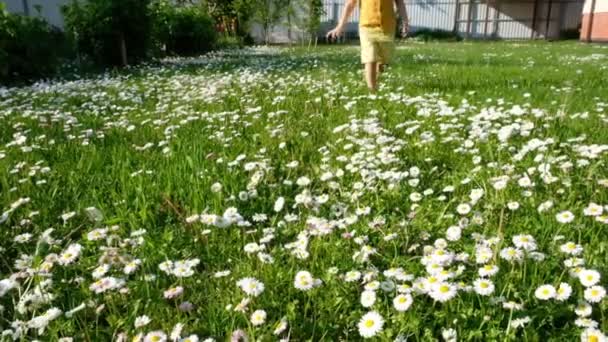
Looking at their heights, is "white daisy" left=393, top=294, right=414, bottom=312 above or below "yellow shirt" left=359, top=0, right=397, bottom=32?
below

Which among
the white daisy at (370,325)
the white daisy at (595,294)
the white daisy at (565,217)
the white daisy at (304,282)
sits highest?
the white daisy at (565,217)

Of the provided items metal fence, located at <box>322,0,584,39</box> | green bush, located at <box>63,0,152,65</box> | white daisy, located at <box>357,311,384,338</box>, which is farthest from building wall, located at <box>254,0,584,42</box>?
white daisy, located at <box>357,311,384,338</box>

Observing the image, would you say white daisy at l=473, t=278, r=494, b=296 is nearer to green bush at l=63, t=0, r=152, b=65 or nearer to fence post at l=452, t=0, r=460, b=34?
green bush at l=63, t=0, r=152, b=65

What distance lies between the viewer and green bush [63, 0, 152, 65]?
36.8ft

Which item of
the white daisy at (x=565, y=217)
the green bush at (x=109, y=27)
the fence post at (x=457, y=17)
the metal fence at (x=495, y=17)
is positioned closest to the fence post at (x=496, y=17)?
the metal fence at (x=495, y=17)

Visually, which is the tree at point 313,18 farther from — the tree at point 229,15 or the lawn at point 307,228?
the lawn at point 307,228

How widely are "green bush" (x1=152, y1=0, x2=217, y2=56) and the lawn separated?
11.8m

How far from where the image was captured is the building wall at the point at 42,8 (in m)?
12.1

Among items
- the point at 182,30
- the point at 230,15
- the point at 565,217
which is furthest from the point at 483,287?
the point at 230,15

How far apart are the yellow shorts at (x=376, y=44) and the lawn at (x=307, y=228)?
4.36 feet

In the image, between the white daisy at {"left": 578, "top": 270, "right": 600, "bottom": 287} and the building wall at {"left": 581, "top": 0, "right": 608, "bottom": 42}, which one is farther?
the building wall at {"left": 581, "top": 0, "right": 608, "bottom": 42}

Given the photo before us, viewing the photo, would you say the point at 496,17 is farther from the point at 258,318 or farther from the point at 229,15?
the point at 258,318

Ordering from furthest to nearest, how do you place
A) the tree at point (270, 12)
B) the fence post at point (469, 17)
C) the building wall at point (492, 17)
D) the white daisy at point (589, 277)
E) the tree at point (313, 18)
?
1. the fence post at point (469, 17)
2. the building wall at point (492, 17)
3. the tree at point (270, 12)
4. the tree at point (313, 18)
5. the white daisy at point (589, 277)

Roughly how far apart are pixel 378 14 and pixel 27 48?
6.39 meters
